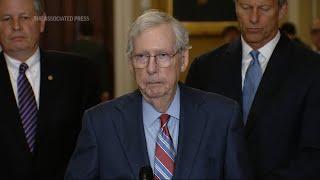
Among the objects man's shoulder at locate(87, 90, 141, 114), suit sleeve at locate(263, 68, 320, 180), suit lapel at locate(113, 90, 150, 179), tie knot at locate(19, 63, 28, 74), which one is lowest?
suit sleeve at locate(263, 68, 320, 180)

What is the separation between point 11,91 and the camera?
3.03 meters

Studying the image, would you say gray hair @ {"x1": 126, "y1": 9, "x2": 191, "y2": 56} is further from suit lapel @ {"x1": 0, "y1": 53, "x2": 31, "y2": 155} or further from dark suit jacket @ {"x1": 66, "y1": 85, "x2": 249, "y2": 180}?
suit lapel @ {"x1": 0, "y1": 53, "x2": 31, "y2": 155}

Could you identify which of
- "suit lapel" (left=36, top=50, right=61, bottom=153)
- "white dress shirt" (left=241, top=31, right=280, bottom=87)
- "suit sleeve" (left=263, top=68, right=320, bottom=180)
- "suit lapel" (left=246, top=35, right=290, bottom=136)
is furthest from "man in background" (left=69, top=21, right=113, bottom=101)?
"suit sleeve" (left=263, top=68, right=320, bottom=180)

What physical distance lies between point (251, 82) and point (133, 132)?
86 cm

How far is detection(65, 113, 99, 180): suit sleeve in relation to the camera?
240 cm

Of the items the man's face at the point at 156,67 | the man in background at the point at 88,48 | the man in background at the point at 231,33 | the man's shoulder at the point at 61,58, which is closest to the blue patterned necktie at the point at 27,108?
the man's shoulder at the point at 61,58

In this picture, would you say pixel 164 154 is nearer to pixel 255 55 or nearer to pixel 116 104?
pixel 116 104

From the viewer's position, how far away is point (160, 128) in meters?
2.45

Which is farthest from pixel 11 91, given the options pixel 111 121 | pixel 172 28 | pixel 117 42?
pixel 117 42

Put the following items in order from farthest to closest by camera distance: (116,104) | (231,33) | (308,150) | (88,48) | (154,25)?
(231,33) → (88,48) → (308,150) → (116,104) → (154,25)

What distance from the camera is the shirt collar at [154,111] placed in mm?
2482

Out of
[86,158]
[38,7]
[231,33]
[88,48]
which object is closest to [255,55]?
[38,7]

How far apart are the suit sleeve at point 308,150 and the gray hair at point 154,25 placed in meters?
0.77

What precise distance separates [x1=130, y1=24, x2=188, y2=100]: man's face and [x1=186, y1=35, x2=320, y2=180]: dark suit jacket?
0.68 metres
